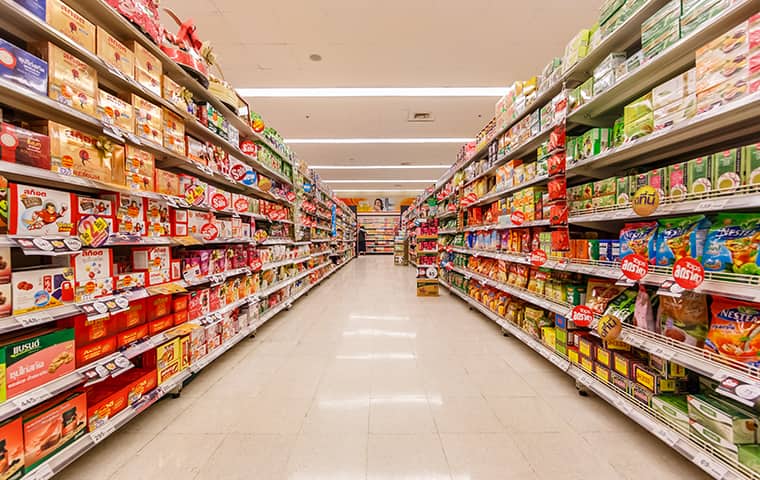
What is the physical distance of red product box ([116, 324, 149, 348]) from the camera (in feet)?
5.45

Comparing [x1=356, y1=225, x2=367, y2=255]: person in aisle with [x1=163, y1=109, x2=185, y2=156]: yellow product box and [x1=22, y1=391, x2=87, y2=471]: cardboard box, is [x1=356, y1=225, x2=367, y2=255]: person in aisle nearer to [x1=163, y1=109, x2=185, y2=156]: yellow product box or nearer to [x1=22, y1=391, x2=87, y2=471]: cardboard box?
[x1=163, y1=109, x2=185, y2=156]: yellow product box

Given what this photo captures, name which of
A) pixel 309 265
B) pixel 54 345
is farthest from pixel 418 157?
pixel 54 345

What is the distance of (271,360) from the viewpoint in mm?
2730

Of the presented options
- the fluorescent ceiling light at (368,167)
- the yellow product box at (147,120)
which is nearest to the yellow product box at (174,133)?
the yellow product box at (147,120)

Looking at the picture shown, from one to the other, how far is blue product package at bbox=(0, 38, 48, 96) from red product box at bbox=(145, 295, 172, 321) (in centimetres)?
124

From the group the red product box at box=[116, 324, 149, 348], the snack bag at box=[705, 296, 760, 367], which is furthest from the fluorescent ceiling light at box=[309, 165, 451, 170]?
the snack bag at box=[705, 296, 760, 367]

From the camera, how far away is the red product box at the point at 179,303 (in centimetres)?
214

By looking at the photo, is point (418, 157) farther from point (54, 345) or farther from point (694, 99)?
point (54, 345)

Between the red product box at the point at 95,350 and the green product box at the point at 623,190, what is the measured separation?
3.16 meters

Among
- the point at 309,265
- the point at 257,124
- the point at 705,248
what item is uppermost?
the point at 257,124

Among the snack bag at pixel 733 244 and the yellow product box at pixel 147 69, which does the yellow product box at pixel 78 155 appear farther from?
the snack bag at pixel 733 244

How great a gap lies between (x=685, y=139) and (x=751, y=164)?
547 mm

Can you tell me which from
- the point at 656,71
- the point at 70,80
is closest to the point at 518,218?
the point at 656,71

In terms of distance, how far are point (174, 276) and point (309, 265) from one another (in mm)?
4530
